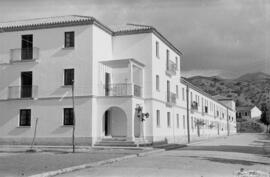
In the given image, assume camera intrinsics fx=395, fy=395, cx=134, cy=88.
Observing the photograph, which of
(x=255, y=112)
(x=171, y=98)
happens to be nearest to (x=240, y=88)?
(x=255, y=112)

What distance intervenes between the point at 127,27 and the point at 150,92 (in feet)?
19.1

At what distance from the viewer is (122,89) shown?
94.9ft

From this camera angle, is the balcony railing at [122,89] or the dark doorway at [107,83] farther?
the dark doorway at [107,83]

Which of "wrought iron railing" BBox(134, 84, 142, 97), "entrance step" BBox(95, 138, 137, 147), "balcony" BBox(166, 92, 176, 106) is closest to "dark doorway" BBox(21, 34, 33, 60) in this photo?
"wrought iron railing" BBox(134, 84, 142, 97)

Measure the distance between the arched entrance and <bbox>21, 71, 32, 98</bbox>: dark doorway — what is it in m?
5.94

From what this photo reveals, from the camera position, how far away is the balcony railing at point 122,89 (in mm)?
28016

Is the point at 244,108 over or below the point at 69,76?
over

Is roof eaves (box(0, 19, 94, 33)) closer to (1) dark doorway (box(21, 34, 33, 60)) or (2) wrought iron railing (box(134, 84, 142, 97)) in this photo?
(1) dark doorway (box(21, 34, 33, 60))

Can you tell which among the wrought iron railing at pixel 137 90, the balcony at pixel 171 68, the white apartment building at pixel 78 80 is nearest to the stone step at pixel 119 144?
the white apartment building at pixel 78 80

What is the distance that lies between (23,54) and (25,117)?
4785 mm

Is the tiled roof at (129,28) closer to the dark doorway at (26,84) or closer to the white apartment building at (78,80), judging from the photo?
the white apartment building at (78,80)

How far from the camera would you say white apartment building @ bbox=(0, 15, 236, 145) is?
2809cm

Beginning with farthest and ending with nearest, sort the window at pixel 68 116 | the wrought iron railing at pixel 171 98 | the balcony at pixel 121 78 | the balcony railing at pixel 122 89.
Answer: the wrought iron railing at pixel 171 98
the window at pixel 68 116
the balcony at pixel 121 78
the balcony railing at pixel 122 89

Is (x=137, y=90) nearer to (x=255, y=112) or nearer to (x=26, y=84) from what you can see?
(x=26, y=84)
